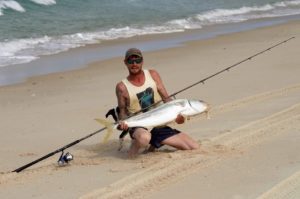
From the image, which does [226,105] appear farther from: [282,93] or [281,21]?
[281,21]

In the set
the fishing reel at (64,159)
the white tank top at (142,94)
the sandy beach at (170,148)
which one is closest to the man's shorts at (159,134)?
the sandy beach at (170,148)

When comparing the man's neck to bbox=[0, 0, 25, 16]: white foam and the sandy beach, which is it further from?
bbox=[0, 0, 25, 16]: white foam

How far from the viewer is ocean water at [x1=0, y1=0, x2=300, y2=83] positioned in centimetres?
1475

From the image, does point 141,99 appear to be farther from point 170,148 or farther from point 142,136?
point 170,148

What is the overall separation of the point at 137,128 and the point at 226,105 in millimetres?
2475

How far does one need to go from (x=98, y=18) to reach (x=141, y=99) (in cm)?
1484

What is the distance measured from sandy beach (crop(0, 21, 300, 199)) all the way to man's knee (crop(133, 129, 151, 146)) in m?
0.15

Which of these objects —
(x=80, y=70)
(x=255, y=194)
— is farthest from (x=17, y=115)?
Result: (x=255, y=194)

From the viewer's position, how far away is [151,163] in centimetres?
517

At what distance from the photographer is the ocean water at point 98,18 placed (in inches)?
581

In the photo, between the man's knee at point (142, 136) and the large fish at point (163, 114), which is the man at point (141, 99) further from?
the large fish at point (163, 114)

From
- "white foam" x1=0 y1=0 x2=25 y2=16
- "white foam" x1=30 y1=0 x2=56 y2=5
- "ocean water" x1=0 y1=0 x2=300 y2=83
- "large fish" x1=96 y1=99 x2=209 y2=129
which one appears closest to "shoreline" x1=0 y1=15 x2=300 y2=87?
"ocean water" x1=0 y1=0 x2=300 y2=83

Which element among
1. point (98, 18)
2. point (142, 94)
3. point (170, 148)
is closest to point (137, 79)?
point (142, 94)

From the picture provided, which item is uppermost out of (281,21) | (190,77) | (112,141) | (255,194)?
(281,21)
